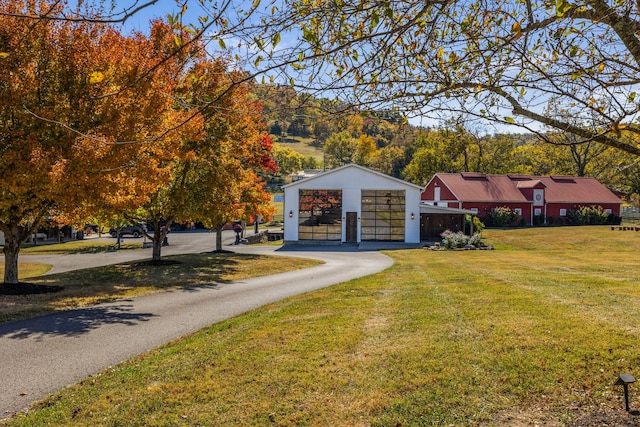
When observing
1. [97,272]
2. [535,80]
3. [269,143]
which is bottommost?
[97,272]

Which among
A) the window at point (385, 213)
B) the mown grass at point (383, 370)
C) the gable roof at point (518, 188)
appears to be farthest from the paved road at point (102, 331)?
the gable roof at point (518, 188)

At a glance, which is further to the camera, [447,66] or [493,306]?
[493,306]

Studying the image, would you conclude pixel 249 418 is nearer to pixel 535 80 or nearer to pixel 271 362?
pixel 271 362

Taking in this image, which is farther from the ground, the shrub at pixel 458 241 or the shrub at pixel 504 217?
the shrub at pixel 504 217

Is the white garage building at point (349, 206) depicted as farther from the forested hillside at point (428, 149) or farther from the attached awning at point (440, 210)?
the forested hillside at point (428, 149)

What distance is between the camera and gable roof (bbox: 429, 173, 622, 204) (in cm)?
5153

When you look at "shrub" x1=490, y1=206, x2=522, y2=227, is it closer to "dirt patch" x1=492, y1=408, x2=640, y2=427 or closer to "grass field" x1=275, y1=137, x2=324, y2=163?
"dirt patch" x1=492, y1=408, x2=640, y2=427

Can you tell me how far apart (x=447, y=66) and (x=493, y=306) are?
5148mm

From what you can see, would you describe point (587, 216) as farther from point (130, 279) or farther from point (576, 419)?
point (576, 419)

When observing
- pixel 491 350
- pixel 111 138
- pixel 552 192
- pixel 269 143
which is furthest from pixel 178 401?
pixel 552 192

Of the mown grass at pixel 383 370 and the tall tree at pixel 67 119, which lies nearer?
the mown grass at pixel 383 370

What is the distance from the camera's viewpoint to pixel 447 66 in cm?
560

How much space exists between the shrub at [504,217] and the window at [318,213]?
815 inches

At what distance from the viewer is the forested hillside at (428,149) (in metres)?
5.50
